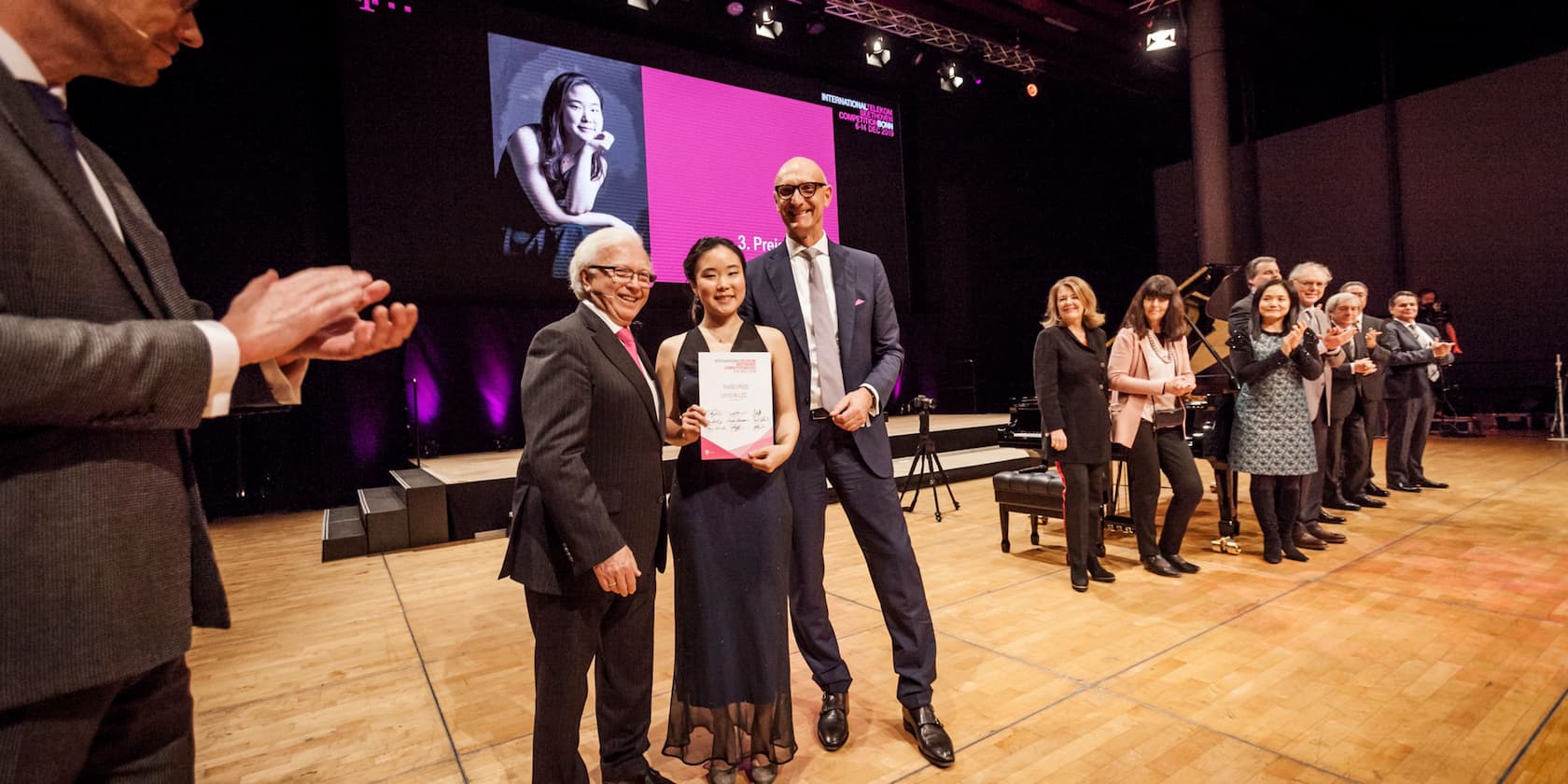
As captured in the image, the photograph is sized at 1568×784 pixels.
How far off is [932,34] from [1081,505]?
7757 mm

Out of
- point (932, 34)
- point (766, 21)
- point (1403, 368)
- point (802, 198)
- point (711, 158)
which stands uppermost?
point (932, 34)

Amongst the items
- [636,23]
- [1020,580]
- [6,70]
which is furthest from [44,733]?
[636,23]

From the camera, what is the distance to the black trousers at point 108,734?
2.23 feet

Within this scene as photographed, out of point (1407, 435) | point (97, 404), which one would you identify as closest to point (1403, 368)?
point (1407, 435)

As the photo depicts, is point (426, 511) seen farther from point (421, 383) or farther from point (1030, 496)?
point (1030, 496)

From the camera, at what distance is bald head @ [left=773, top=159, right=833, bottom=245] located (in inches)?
84.1

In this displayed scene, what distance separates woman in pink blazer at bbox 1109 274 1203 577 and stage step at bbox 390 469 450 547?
180 inches

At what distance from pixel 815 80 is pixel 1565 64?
9.13 metres

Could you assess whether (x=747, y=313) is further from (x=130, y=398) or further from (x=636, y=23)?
(x=636, y=23)

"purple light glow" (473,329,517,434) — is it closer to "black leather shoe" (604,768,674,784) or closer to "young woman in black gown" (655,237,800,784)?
"young woman in black gown" (655,237,800,784)

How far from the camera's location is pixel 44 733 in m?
0.70

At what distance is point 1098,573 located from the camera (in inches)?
146

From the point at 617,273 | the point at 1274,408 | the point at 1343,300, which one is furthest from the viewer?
the point at 1343,300

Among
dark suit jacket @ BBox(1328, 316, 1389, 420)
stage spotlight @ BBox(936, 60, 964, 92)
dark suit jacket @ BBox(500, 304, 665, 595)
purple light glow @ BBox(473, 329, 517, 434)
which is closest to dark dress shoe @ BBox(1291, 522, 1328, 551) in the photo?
dark suit jacket @ BBox(1328, 316, 1389, 420)
